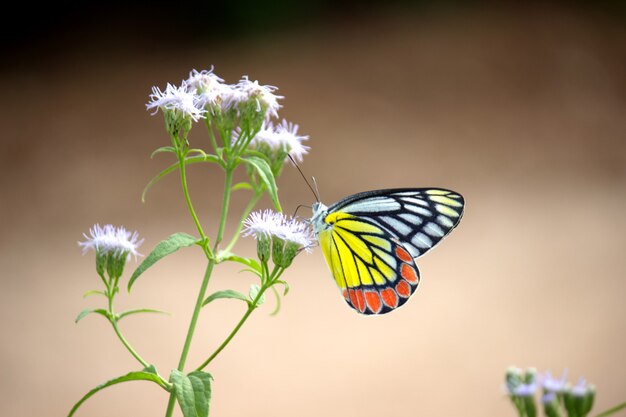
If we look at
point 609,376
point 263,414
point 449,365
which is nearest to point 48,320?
point 263,414

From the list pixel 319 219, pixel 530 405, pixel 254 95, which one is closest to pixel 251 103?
pixel 254 95

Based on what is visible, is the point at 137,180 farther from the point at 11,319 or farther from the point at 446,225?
the point at 446,225

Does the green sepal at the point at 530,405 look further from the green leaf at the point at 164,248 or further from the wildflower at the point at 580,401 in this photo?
the green leaf at the point at 164,248

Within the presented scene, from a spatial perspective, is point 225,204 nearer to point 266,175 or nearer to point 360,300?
point 266,175

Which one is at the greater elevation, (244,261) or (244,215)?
(244,215)

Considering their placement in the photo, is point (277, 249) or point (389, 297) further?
point (389, 297)

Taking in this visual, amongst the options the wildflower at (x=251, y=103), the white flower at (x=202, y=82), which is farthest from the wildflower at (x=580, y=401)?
the white flower at (x=202, y=82)
